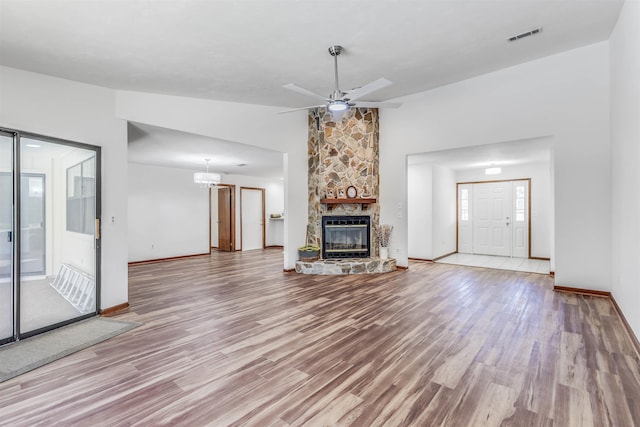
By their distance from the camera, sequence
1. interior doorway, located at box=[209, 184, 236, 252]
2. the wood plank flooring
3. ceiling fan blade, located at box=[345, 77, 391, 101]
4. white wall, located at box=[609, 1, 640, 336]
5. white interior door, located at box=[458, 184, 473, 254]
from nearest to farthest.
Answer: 1. the wood plank flooring
2. white wall, located at box=[609, 1, 640, 336]
3. ceiling fan blade, located at box=[345, 77, 391, 101]
4. white interior door, located at box=[458, 184, 473, 254]
5. interior doorway, located at box=[209, 184, 236, 252]

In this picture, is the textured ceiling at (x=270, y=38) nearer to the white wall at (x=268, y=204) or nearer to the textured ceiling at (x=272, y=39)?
the textured ceiling at (x=272, y=39)

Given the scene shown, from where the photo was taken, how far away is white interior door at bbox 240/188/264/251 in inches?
389

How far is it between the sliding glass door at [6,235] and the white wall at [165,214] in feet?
15.1

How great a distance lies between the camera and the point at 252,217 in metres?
10.1

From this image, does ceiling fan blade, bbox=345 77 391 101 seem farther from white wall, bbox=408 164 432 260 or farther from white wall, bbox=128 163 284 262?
white wall, bbox=128 163 284 262

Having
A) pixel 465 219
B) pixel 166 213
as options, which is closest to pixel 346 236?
pixel 465 219

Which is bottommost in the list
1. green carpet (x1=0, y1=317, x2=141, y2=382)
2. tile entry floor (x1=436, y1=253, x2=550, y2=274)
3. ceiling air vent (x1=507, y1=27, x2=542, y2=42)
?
green carpet (x1=0, y1=317, x2=141, y2=382)

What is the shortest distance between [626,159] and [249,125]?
5.22 m

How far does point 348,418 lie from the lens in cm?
182

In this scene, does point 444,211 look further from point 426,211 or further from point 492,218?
point 492,218

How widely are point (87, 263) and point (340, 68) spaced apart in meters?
4.24

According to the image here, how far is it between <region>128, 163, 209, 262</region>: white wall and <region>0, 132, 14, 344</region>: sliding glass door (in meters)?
4.60

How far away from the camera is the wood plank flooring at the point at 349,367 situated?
1.87 meters

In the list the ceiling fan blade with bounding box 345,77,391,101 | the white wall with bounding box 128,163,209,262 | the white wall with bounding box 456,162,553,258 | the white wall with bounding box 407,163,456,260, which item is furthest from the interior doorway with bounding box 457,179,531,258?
the white wall with bounding box 128,163,209,262
